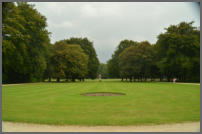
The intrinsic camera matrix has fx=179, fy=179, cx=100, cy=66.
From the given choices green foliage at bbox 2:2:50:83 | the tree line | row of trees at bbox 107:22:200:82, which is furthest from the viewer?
row of trees at bbox 107:22:200:82

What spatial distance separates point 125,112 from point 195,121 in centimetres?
338

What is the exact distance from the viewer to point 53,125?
7.52 m

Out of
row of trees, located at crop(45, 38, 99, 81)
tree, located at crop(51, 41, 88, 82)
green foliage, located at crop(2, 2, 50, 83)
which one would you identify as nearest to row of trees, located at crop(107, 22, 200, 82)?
row of trees, located at crop(45, 38, 99, 81)

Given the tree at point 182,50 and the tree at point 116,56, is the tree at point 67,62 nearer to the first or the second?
the tree at point 116,56

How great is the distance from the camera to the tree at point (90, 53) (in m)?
62.8

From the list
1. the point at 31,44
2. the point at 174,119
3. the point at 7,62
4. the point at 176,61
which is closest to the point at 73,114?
the point at 174,119

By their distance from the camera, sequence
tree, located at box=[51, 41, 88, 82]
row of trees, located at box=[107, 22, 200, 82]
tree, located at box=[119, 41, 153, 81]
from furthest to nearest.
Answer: tree, located at box=[119, 41, 153, 81] < tree, located at box=[51, 41, 88, 82] < row of trees, located at box=[107, 22, 200, 82]

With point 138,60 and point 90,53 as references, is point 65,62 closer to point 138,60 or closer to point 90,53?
point 90,53

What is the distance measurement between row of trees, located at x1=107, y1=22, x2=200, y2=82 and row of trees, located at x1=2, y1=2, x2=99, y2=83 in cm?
1459

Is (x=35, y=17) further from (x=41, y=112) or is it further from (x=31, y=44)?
(x=41, y=112)

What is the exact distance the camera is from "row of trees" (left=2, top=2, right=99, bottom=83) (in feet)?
109

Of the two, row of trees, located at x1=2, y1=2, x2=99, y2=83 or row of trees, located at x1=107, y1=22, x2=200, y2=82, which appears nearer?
row of trees, located at x1=2, y1=2, x2=99, y2=83

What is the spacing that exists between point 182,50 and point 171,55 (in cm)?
296

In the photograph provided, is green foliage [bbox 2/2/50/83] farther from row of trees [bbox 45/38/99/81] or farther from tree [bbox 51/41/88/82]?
tree [bbox 51/41/88/82]
